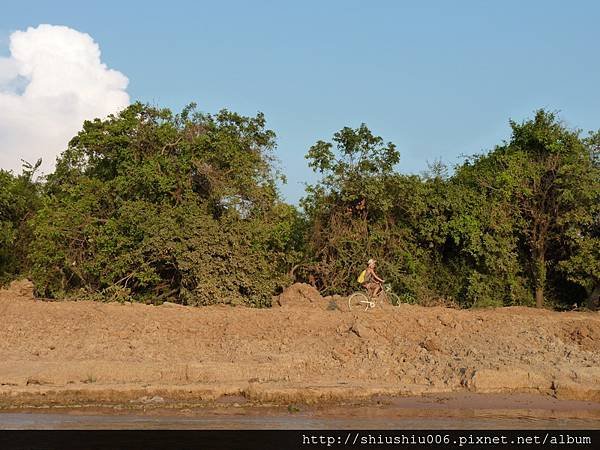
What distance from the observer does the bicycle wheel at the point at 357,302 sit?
17.2 m

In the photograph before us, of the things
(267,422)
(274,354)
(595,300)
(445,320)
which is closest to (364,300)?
(445,320)

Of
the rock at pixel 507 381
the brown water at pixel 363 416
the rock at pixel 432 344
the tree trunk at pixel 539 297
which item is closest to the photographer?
the brown water at pixel 363 416

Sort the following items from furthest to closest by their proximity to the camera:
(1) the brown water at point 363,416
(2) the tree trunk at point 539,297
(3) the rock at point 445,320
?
1. (2) the tree trunk at point 539,297
2. (3) the rock at point 445,320
3. (1) the brown water at point 363,416

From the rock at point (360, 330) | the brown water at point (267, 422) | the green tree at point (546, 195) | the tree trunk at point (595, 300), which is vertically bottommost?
the brown water at point (267, 422)

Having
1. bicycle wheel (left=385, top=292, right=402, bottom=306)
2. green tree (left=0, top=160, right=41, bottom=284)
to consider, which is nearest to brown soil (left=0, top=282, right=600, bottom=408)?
bicycle wheel (left=385, top=292, right=402, bottom=306)

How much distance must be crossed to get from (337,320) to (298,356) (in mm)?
1972

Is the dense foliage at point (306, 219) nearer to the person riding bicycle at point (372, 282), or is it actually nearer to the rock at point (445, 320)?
the person riding bicycle at point (372, 282)

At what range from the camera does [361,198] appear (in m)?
20.2

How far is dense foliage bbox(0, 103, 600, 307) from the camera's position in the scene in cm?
1873

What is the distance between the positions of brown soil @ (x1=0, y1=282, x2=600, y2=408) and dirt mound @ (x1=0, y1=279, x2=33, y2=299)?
108 inches

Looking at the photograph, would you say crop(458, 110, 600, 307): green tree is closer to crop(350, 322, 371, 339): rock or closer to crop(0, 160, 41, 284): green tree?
crop(350, 322, 371, 339): rock

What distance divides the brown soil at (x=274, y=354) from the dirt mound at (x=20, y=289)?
2753mm

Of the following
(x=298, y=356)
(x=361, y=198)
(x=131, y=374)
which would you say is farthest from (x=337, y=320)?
(x=361, y=198)

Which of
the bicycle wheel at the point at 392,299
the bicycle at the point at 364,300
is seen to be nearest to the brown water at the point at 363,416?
the bicycle at the point at 364,300
